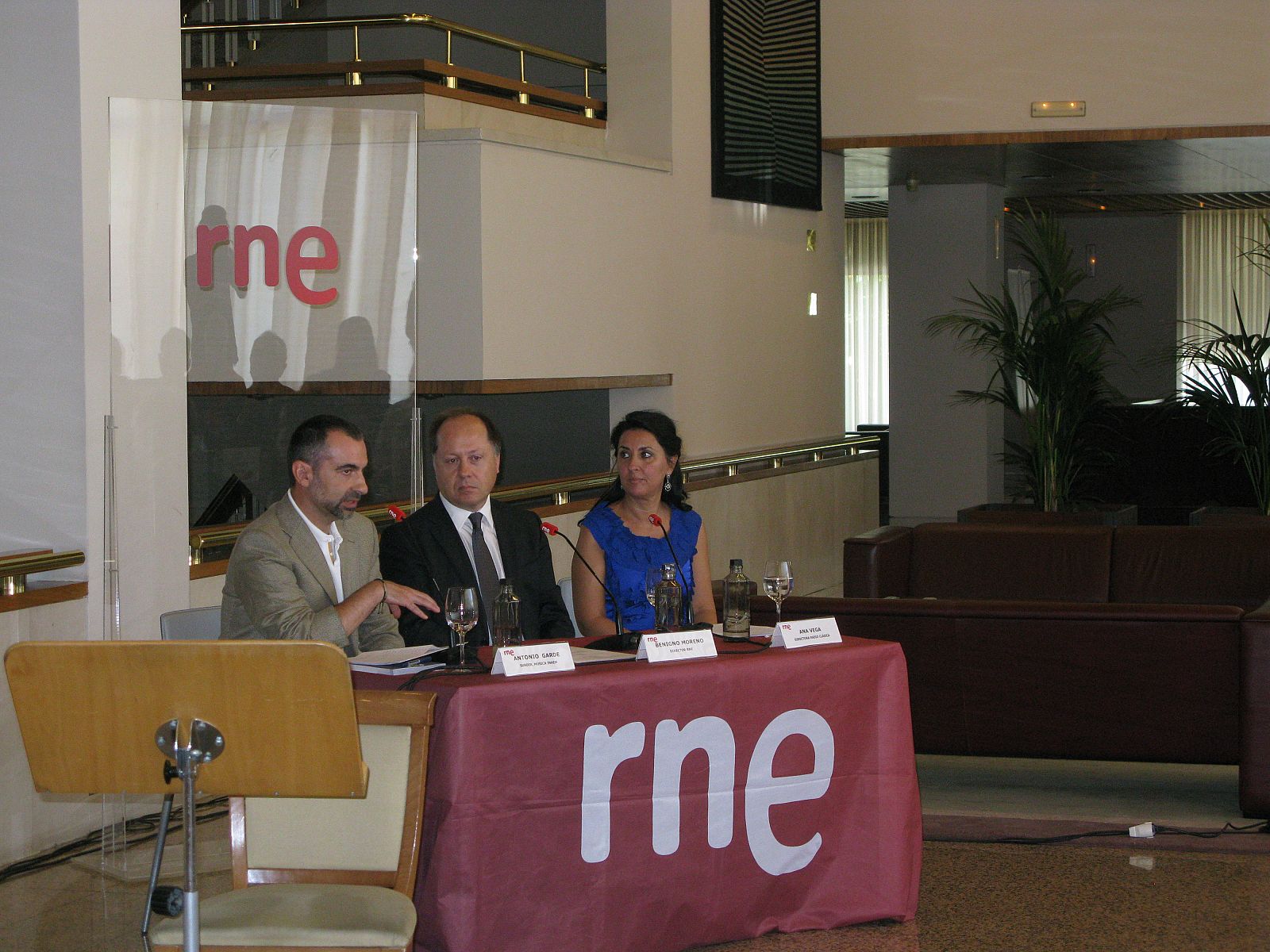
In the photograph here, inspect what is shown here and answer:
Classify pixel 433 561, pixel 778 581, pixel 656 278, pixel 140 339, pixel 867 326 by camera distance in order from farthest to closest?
pixel 867 326
pixel 656 278
pixel 140 339
pixel 433 561
pixel 778 581

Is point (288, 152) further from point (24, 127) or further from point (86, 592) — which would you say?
point (86, 592)

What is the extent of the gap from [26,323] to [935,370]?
26.1 ft

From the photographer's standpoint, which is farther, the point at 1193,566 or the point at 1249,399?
the point at 1249,399

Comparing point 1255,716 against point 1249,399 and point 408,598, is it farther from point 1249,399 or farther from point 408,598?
point 1249,399

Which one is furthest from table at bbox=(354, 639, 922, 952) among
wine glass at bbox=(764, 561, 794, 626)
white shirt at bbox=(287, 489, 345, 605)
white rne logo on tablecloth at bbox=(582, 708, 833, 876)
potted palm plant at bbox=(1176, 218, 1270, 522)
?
potted palm plant at bbox=(1176, 218, 1270, 522)

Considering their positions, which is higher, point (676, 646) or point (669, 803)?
point (676, 646)

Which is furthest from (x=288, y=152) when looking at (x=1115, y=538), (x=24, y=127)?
(x=1115, y=538)

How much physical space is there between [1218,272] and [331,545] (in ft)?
47.3

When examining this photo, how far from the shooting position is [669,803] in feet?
10.4

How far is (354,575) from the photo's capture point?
3.64 meters

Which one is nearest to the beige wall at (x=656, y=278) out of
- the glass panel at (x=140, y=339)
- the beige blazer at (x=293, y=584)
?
the glass panel at (x=140, y=339)

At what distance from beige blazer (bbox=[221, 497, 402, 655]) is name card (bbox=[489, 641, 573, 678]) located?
1.66 ft

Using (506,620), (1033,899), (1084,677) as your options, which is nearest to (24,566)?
(506,620)

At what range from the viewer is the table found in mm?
2951
